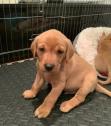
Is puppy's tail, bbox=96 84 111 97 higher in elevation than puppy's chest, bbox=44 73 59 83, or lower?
lower

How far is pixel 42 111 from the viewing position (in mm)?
1396

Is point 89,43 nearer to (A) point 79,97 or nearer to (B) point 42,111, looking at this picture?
(A) point 79,97

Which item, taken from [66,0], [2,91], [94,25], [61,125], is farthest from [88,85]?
[94,25]

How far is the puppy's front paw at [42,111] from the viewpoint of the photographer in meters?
1.39

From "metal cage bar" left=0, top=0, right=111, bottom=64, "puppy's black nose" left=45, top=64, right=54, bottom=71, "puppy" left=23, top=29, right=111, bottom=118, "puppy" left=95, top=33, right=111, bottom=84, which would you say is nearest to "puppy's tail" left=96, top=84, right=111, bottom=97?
"puppy" left=23, top=29, right=111, bottom=118

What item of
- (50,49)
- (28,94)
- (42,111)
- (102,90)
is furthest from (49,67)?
(102,90)

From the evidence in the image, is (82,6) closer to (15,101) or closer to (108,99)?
(108,99)

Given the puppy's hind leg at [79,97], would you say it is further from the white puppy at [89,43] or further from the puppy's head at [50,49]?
the white puppy at [89,43]

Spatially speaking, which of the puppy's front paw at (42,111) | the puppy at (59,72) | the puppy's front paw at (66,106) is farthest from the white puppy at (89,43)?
the puppy's front paw at (42,111)

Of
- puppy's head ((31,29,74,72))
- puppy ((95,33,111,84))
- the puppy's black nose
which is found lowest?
puppy ((95,33,111,84))

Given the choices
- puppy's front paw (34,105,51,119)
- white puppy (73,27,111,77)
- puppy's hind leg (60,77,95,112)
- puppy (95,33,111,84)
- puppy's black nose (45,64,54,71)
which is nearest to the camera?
puppy's black nose (45,64,54,71)

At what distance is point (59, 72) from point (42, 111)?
0.24 meters

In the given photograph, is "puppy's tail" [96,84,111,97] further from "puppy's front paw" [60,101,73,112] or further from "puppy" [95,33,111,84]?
"puppy's front paw" [60,101,73,112]

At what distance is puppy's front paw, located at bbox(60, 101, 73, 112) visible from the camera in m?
1.47
